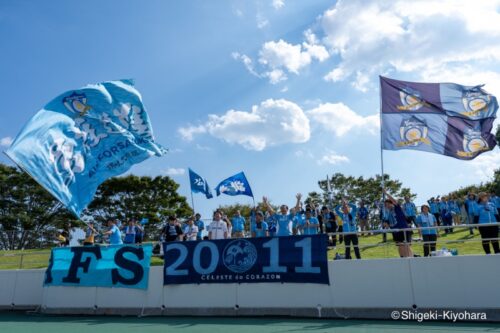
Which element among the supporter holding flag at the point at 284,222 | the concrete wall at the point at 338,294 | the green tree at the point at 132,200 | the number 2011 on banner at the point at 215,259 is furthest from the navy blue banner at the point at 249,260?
the green tree at the point at 132,200

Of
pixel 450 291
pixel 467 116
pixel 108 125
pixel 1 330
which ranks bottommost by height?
pixel 1 330

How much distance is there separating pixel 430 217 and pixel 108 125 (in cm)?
1024

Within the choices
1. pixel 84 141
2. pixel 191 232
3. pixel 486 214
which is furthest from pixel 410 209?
pixel 84 141

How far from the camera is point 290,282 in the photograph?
31.3 ft

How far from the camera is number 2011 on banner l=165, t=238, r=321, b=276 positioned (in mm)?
9570

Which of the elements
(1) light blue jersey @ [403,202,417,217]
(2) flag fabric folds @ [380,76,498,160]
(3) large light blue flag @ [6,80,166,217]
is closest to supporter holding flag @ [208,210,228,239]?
(3) large light blue flag @ [6,80,166,217]

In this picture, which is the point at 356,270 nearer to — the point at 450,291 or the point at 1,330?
the point at 450,291

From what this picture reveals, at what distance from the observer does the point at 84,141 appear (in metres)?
9.44

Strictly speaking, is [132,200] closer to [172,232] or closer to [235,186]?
[235,186]

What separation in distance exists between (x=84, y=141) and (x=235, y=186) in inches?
464

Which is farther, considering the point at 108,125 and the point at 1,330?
the point at 108,125

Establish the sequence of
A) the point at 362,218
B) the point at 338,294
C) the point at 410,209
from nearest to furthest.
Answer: the point at 338,294 < the point at 410,209 < the point at 362,218

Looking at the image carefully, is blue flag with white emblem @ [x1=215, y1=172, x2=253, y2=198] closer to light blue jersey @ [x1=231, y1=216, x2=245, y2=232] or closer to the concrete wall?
light blue jersey @ [x1=231, y1=216, x2=245, y2=232]

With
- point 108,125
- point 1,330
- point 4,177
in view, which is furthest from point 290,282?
point 4,177
